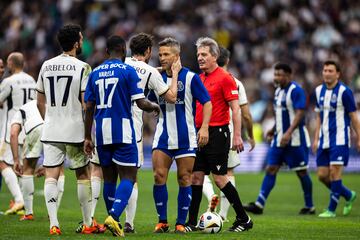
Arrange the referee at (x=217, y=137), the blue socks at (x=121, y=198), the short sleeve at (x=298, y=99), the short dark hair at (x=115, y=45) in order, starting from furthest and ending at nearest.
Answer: the short sleeve at (x=298, y=99) → the referee at (x=217, y=137) → the short dark hair at (x=115, y=45) → the blue socks at (x=121, y=198)

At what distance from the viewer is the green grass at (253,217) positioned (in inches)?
469

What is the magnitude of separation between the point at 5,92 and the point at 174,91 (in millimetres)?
4192

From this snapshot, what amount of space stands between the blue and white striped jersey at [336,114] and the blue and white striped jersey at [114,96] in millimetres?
5793

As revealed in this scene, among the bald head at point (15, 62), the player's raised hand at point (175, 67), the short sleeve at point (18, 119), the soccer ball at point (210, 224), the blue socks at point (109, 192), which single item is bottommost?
the soccer ball at point (210, 224)

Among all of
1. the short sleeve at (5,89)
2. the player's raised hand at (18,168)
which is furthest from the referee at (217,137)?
the short sleeve at (5,89)

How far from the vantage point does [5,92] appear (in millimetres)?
14969

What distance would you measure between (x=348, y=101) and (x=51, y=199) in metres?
6.43

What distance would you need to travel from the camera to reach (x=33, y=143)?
14250mm

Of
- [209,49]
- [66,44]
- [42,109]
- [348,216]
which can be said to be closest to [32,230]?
[42,109]

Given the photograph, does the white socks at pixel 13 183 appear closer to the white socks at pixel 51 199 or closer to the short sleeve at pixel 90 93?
the white socks at pixel 51 199

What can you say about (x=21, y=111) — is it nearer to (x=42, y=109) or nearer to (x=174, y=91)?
(x=42, y=109)

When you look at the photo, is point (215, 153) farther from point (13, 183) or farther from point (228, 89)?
point (13, 183)

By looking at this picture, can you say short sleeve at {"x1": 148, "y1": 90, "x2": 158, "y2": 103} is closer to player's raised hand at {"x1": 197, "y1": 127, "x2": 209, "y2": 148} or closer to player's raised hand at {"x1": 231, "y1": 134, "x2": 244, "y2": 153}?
player's raised hand at {"x1": 197, "y1": 127, "x2": 209, "y2": 148}

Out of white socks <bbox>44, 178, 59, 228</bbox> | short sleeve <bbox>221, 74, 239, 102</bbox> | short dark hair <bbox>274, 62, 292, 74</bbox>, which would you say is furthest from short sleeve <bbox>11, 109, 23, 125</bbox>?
short dark hair <bbox>274, 62, 292, 74</bbox>
